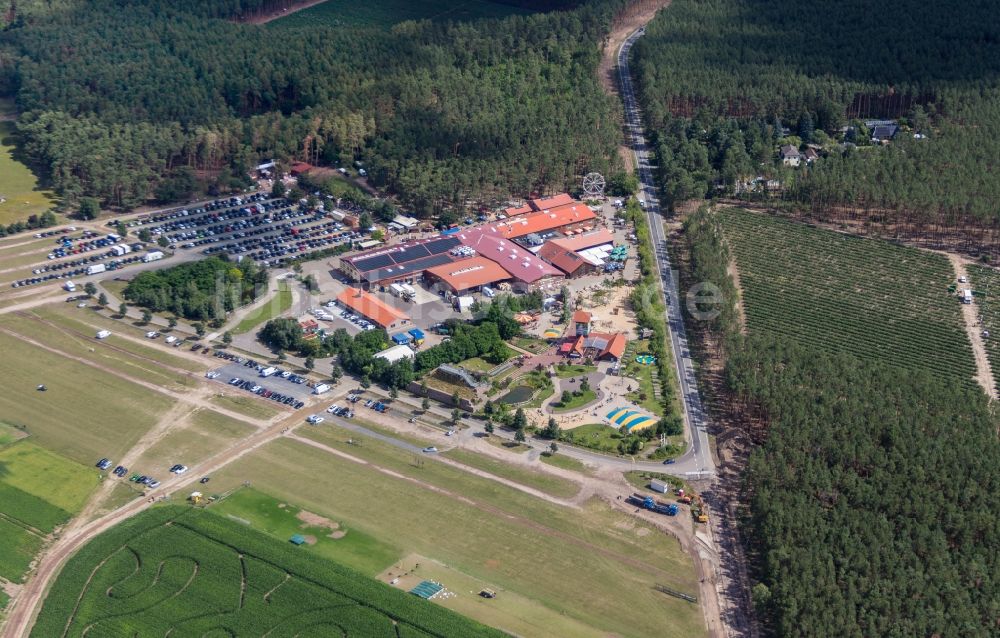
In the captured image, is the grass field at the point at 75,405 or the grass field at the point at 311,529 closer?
the grass field at the point at 311,529

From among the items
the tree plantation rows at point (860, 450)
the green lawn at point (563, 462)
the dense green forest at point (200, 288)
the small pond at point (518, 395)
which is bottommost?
the tree plantation rows at point (860, 450)

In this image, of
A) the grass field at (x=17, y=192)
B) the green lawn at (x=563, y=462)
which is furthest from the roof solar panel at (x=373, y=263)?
the grass field at (x=17, y=192)

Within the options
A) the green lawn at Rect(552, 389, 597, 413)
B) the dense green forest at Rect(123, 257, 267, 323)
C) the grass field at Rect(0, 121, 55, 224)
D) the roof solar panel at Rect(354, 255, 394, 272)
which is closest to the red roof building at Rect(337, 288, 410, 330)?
the roof solar panel at Rect(354, 255, 394, 272)

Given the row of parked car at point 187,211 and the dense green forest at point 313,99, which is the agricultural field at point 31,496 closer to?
the row of parked car at point 187,211

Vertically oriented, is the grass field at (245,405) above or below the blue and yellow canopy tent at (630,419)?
above

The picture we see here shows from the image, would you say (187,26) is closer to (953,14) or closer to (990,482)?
(953,14)

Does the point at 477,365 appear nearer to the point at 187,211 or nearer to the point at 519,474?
the point at 519,474

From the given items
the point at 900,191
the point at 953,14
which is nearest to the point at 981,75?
the point at 953,14
